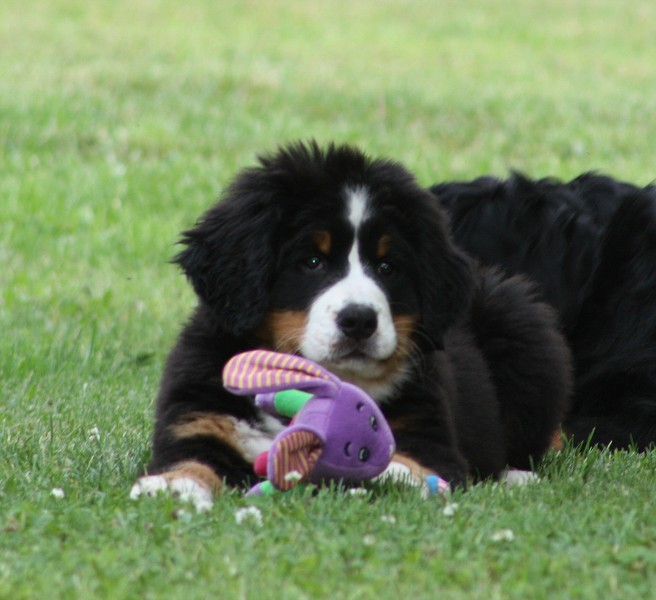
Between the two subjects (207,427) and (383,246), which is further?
(383,246)

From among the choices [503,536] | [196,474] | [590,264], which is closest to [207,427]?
[196,474]

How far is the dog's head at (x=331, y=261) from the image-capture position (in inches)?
154

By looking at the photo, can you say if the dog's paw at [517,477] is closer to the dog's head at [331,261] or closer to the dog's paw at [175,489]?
the dog's head at [331,261]

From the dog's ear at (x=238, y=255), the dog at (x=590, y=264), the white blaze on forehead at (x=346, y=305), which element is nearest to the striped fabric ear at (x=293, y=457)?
the white blaze on forehead at (x=346, y=305)

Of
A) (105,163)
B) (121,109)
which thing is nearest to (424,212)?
(105,163)

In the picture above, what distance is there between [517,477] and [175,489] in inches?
53.8

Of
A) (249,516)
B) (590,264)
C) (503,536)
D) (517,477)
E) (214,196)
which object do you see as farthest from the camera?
(214,196)

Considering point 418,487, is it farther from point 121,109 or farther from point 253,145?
point 121,109

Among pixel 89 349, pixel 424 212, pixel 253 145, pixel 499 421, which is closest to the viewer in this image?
pixel 424 212

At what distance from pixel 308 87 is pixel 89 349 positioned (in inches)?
320

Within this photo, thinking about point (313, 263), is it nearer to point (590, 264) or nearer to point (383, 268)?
point (383, 268)

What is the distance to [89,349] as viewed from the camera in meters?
6.38

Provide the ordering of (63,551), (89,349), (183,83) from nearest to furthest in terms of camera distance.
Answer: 1. (63,551)
2. (89,349)
3. (183,83)

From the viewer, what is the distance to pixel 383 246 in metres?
4.04
